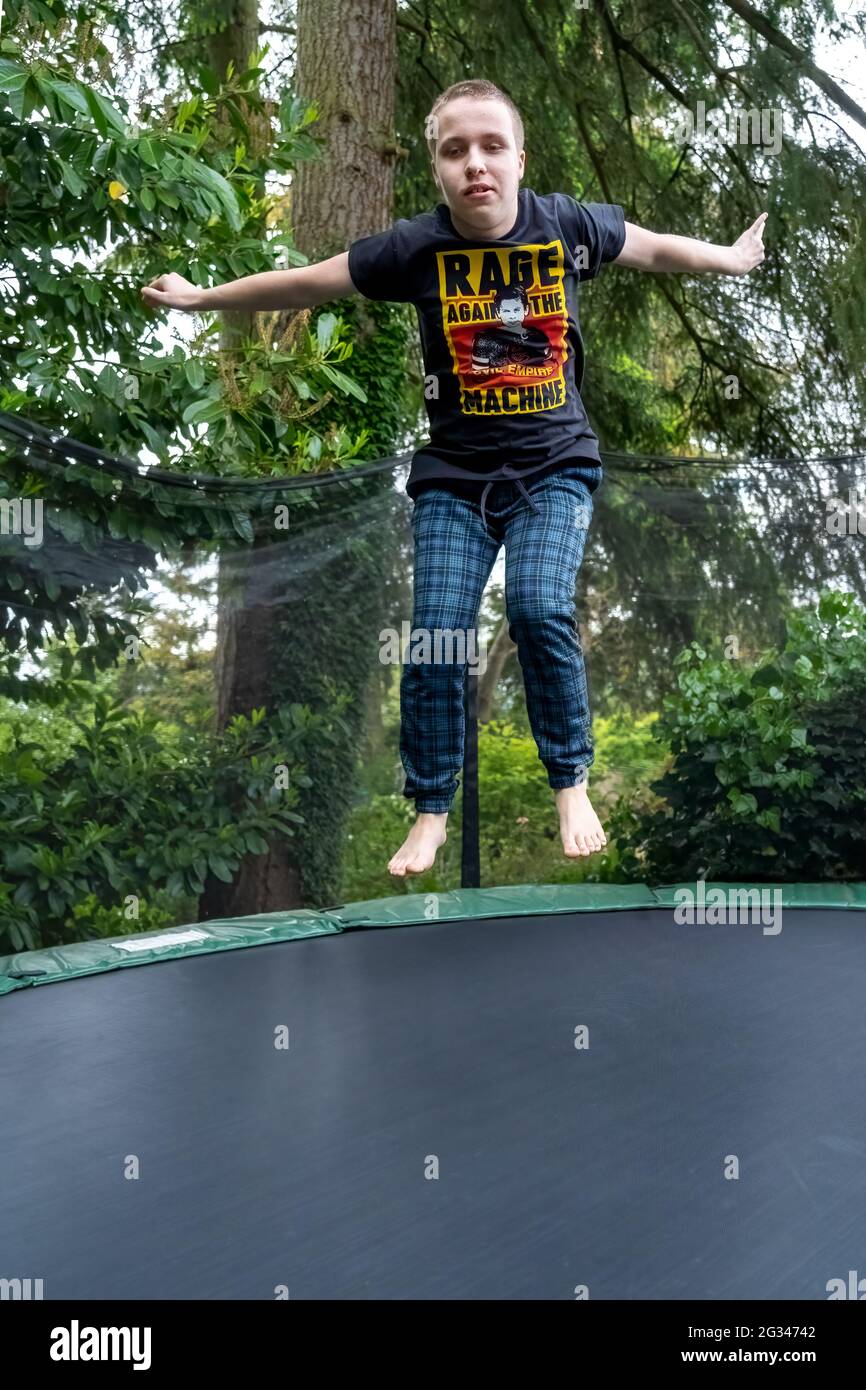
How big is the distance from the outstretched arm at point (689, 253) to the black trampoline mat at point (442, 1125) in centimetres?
113

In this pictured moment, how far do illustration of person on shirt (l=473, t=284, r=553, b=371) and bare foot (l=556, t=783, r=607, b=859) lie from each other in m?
0.58

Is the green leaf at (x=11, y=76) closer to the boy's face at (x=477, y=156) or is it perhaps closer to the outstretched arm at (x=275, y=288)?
the outstretched arm at (x=275, y=288)

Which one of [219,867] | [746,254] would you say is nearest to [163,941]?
[219,867]

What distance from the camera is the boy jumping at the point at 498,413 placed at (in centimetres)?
170

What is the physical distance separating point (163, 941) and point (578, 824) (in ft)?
3.75

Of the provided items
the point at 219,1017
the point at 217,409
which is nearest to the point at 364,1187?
the point at 219,1017

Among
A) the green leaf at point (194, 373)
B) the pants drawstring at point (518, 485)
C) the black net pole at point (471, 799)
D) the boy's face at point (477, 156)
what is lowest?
the black net pole at point (471, 799)

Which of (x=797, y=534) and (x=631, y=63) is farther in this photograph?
(x=631, y=63)

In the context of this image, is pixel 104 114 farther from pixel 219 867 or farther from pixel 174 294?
pixel 219 867

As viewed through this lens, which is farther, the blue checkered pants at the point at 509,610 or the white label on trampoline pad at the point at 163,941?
the white label on trampoline pad at the point at 163,941

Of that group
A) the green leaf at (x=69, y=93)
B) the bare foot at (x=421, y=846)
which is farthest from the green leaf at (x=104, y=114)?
the bare foot at (x=421, y=846)
